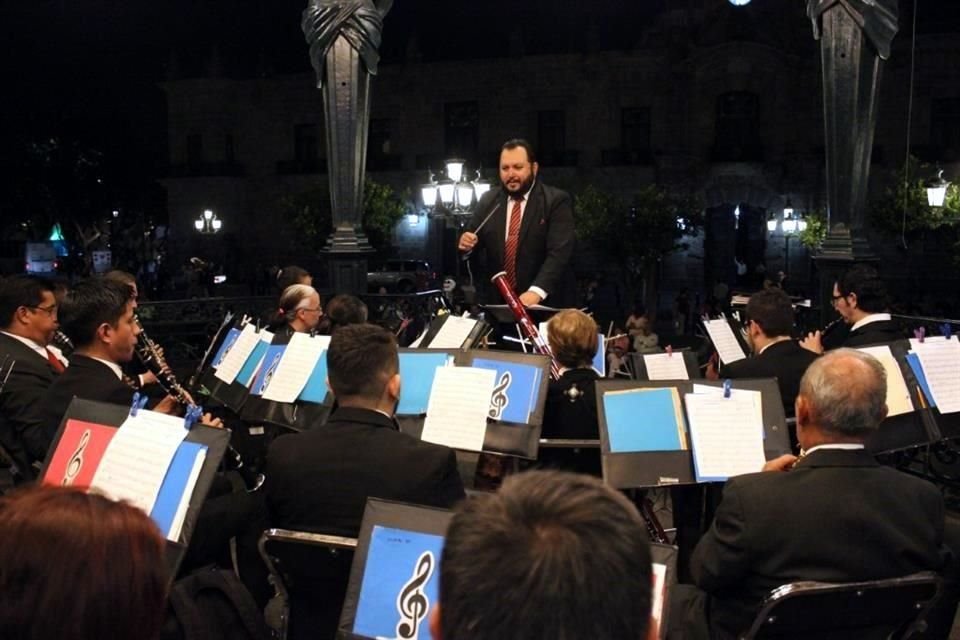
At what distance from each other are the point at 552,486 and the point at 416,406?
282 cm

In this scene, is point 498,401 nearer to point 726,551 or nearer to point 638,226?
point 726,551

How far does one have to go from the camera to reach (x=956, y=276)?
3017 centimetres

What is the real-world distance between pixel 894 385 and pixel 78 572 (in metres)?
3.87

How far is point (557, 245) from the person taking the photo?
570 cm

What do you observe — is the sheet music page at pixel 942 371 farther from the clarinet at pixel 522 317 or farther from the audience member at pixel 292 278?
the audience member at pixel 292 278

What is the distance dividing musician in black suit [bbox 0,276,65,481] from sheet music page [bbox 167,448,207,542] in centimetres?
139

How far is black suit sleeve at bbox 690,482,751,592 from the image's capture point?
2.58m

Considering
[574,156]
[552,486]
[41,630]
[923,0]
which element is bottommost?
[41,630]

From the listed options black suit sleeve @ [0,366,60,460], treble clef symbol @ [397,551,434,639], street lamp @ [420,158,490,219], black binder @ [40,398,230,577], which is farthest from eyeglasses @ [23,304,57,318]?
street lamp @ [420,158,490,219]

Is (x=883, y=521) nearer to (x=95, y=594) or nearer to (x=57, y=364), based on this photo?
(x=95, y=594)

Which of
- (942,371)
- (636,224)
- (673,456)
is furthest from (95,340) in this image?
(636,224)

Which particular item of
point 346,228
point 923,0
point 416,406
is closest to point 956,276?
point 923,0

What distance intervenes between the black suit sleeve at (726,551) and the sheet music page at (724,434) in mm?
775

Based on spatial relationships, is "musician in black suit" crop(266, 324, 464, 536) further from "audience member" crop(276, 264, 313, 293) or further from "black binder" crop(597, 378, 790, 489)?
"audience member" crop(276, 264, 313, 293)
